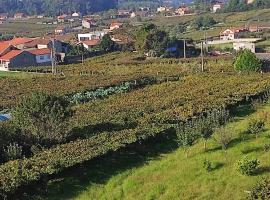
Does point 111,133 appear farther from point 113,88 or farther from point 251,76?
point 251,76

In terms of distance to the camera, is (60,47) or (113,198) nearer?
(113,198)

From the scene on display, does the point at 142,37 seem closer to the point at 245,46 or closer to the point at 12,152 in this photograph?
the point at 245,46

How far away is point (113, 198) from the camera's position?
17.2m

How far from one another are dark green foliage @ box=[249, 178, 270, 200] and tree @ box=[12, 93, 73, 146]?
405 inches

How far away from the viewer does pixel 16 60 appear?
Result: 209 ft

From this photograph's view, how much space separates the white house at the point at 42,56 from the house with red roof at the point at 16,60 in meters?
0.84

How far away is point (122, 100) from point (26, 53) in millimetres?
35372

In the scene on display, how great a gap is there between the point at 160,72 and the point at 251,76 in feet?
37.1

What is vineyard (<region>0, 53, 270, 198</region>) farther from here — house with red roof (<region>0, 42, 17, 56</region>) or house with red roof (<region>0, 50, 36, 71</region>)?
house with red roof (<region>0, 42, 17, 56</region>)

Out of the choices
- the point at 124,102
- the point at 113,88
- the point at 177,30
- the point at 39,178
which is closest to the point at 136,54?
the point at 113,88

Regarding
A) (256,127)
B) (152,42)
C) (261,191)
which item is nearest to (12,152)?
(261,191)

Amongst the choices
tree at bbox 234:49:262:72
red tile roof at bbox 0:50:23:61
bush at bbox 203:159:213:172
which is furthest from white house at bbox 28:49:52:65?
bush at bbox 203:159:213:172

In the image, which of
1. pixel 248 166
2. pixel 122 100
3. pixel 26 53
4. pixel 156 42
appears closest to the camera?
pixel 248 166

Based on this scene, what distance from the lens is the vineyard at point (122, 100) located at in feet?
64.0
